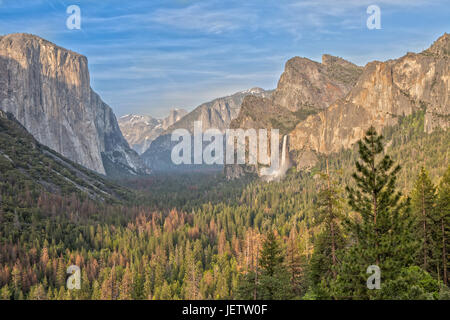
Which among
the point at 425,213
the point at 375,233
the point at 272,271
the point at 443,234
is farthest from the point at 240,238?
the point at 375,233

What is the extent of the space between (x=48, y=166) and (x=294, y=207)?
436 feet

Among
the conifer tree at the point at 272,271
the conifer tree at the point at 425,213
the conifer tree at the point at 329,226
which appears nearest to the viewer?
the conifer tree at the point at 272,271

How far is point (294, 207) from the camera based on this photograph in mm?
170875

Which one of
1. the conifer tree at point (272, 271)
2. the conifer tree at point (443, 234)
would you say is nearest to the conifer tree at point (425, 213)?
the conifer tree at point (443, 234)

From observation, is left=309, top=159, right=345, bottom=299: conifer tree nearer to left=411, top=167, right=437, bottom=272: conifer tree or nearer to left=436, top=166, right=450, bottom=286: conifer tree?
left=411, top=167, right=437, bottom=272: conifer tree

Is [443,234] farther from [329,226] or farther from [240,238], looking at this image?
[240,238]

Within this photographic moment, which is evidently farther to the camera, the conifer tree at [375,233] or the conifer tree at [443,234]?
the conifer tree at [443,234]

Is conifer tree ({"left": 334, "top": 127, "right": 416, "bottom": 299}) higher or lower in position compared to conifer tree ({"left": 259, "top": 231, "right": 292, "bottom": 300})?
higher

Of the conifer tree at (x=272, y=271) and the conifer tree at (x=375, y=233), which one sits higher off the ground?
the conifer tree at (x=375, y=233)

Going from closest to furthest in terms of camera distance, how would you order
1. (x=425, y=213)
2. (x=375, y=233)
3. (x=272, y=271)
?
(x=375, y=233) → (x=425, y=213) → (x=272, y=271)

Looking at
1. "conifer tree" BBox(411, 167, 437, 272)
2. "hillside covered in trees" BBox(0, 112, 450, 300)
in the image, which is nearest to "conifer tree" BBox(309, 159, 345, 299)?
"hillside covered in trees" BBox(0, 112, 450, 300)

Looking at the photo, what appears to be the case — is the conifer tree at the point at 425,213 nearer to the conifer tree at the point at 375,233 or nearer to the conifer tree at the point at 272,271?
the conifer tree at the point at 375,233
